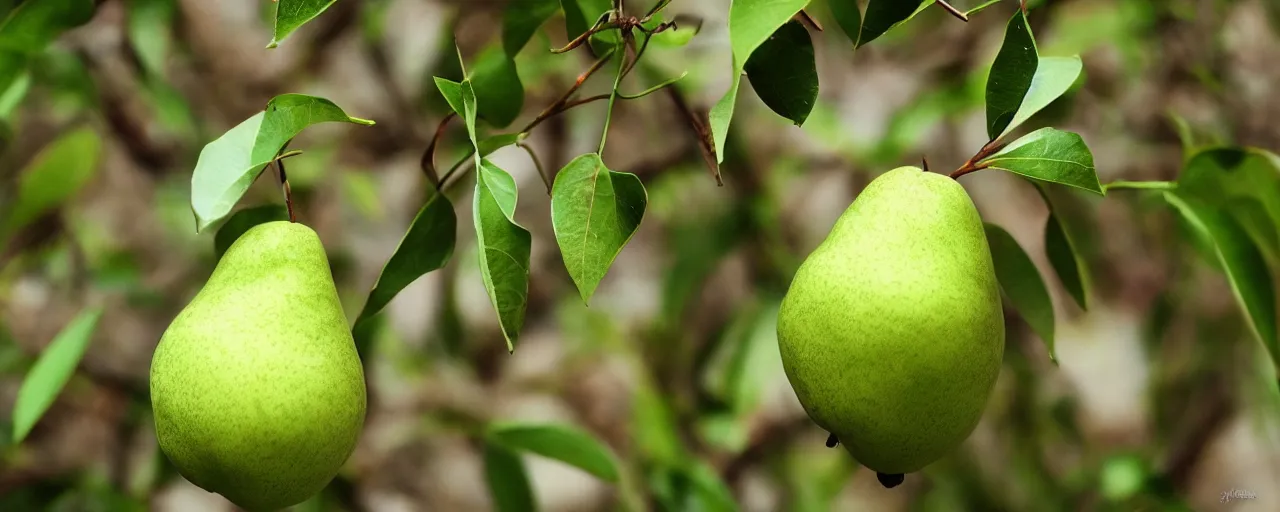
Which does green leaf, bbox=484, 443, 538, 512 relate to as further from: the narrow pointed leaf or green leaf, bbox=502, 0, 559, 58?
the narrow pointed leaf

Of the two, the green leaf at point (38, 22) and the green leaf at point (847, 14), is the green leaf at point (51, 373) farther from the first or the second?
the green leaf at point (847, 14)

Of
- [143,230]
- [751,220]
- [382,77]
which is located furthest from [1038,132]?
[143,230]

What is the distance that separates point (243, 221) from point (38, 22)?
0.19 metres

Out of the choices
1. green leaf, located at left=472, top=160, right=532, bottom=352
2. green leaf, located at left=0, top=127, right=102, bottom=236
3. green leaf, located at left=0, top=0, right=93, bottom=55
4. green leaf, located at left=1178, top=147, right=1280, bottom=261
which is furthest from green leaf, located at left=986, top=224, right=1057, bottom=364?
green leaf, located at left=0, top=127, right=102, bottom=236

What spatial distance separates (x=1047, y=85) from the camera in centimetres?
42

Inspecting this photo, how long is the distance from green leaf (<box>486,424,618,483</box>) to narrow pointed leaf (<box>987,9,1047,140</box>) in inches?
14.3

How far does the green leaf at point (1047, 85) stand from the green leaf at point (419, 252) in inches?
9.9

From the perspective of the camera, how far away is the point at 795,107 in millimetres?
393

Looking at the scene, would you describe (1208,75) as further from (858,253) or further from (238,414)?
(238,414)

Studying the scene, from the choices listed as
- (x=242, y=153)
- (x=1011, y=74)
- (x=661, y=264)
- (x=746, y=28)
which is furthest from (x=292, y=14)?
→ (x=661, y=264)

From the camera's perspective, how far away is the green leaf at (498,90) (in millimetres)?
476

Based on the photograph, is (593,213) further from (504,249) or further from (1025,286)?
(1025,286)

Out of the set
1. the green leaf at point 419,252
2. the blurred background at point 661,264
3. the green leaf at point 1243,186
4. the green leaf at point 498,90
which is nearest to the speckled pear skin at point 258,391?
the green leaf at point 419,252

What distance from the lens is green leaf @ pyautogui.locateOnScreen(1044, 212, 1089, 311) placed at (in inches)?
18.8
